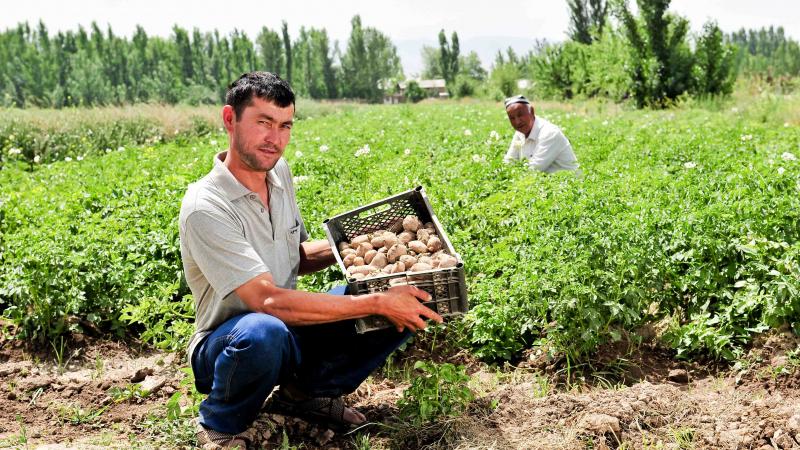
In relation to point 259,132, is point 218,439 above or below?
below

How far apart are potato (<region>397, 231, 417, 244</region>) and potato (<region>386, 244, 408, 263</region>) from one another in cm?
13

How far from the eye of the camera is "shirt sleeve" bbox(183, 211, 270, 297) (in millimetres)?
3119

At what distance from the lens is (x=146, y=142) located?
52.5 ft

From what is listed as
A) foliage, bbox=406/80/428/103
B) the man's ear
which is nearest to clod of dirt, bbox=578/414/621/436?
the man's ear

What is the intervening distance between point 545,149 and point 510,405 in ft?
13.6

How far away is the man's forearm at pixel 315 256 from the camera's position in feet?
12.5

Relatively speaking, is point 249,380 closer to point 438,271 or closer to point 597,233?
point 438,271

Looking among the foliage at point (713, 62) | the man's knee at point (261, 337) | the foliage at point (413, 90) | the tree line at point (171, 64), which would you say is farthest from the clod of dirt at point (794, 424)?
the foliage at point (413, 90)

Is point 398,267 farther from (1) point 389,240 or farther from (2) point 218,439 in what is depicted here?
(2) point 218,439

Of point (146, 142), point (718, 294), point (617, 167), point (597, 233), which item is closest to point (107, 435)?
point (597, 233)

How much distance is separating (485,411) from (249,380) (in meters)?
1.19

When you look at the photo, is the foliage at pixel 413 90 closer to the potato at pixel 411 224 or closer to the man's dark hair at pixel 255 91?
the potato at pixel 411 224

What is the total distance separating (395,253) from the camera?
3.53 meters

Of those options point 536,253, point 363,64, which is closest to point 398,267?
point 536,253
